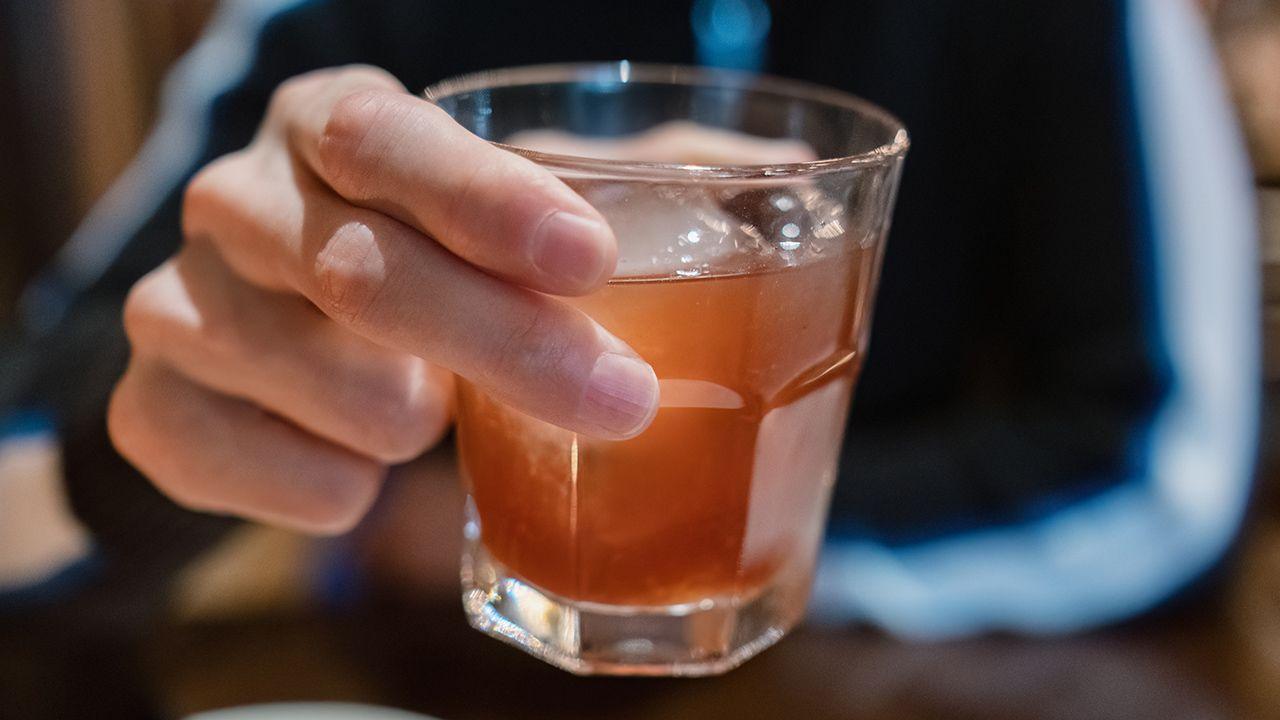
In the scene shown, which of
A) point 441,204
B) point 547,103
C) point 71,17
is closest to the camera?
point 441,204

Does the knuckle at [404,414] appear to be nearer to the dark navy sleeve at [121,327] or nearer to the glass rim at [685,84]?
the glass rim at [685,84]

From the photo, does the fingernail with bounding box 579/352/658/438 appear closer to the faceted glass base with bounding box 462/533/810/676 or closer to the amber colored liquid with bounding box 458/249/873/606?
the amber colored liquid with bounding box 458/249/873/606

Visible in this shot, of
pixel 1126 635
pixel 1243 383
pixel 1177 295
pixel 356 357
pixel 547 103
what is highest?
pixel 547 103

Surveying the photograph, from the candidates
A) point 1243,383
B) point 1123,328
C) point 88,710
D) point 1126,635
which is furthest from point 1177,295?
point 88,710

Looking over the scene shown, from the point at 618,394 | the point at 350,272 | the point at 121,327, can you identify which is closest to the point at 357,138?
the point at 350,272

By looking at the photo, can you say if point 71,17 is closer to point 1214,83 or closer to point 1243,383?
point 1214,83

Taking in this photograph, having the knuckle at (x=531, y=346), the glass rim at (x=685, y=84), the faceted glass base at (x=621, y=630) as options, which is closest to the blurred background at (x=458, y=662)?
the faceted glass base at (x=621, y=630)

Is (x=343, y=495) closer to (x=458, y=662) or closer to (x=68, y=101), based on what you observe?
(x=458, y=662)
